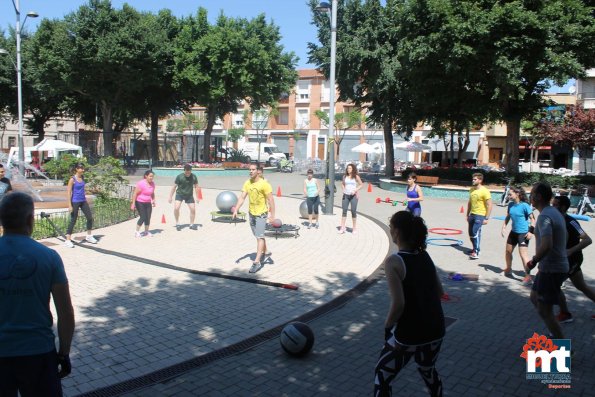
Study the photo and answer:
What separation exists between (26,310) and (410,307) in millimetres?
2333

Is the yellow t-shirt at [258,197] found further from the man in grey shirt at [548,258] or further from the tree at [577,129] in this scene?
the tree at [577,129]

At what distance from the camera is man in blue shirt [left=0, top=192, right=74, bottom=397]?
2746 millimetres

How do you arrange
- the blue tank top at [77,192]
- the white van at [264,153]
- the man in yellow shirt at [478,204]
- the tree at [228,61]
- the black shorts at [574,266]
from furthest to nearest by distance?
the white van at [264,153] → the tree at [228,61] → the blue tank top at [77,192] → the man in yellow shirt at [478,204] → the black shorts at [574,266]

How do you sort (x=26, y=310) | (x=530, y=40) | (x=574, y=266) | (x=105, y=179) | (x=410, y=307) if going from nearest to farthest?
(x=26, y=310) → (x=410, y=307) → (x=574, y=266) → (x=105, y=179) → (x=530, y=40)

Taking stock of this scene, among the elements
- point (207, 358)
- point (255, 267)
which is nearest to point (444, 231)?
point (255, 267)

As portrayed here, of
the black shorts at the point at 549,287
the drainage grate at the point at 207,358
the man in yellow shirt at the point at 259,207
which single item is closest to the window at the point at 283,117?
the man in yellow shirt at the point at 259,207

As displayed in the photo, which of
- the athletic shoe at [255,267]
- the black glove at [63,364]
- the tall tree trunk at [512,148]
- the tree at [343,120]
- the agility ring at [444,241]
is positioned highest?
the tree at [343,120]

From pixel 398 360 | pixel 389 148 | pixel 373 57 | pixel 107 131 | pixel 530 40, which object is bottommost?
pixel 398 360

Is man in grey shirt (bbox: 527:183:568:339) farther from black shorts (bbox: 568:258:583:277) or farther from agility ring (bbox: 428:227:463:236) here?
agility ring (bbox: 428:227:463:236)

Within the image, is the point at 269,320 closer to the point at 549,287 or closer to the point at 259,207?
the point at 259,207

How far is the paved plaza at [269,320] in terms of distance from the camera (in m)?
4.59

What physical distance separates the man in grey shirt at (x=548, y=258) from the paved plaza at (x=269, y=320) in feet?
1.87

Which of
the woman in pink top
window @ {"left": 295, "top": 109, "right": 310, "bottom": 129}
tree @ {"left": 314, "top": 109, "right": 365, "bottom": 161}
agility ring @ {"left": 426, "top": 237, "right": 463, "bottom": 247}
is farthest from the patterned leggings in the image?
window @ {"left": 295, "top": 109, "right": 310, "bottom": 129}

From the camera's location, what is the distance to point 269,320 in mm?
6250
